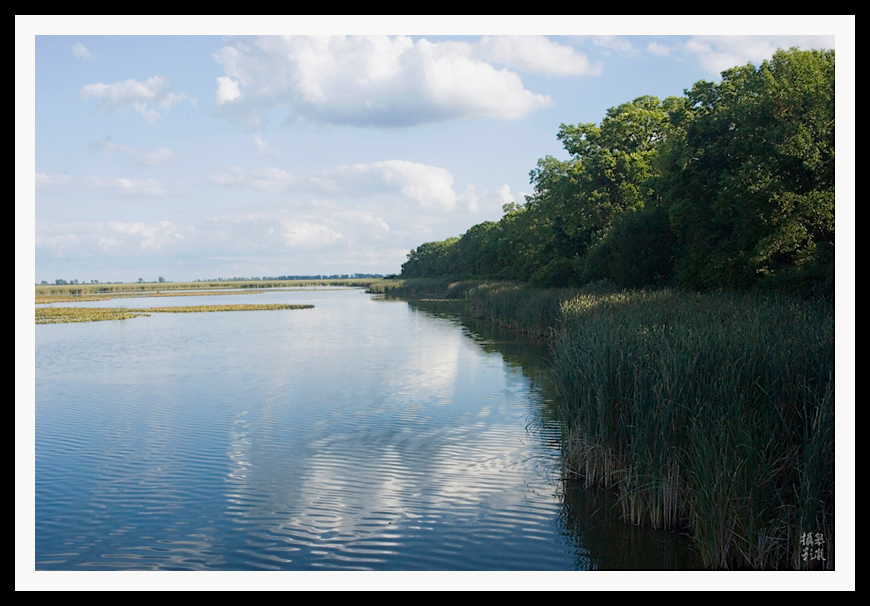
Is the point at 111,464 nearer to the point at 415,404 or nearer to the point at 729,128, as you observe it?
the point at 415,404

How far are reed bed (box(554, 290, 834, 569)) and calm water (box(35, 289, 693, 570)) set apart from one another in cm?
56

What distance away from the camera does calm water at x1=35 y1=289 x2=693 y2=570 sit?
7.33 metres

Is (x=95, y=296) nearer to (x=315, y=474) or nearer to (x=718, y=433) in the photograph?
(x=315, y=474)

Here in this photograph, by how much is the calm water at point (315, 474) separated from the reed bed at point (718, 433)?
1.85 ft

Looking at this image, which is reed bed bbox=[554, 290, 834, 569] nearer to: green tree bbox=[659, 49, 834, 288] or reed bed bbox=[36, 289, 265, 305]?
green tree bbox=[659, 49, 834, 288]

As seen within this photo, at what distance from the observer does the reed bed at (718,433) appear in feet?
20.0

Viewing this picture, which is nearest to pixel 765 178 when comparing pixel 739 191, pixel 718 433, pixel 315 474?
pixel 739 191

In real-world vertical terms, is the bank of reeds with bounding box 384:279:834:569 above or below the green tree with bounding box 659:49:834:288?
below

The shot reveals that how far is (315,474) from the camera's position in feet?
33.2

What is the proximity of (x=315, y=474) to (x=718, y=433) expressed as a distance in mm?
5749

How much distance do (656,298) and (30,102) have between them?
55.7 ft

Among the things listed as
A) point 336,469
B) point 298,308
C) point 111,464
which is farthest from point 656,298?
point 298,308

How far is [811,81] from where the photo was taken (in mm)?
20469

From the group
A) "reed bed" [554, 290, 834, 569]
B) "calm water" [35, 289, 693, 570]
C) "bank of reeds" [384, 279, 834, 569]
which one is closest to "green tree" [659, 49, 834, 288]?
"calm water" [35, 289, 693, 570]
